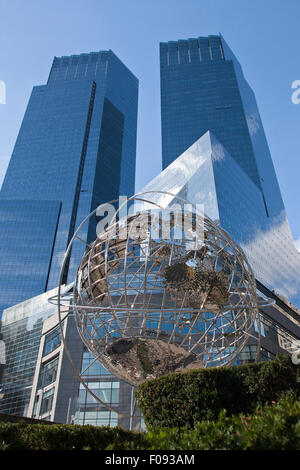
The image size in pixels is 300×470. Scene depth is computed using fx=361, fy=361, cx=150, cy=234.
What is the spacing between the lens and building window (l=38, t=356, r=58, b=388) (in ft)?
115

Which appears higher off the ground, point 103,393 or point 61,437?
point 103,393

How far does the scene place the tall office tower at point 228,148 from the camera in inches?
2376

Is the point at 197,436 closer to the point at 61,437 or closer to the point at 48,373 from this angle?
the point at 61,437

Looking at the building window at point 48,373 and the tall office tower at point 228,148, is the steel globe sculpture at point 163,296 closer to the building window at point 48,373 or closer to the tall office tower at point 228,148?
the building window at point 48,373

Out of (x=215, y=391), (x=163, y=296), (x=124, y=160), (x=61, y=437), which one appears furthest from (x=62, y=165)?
(x=61, y=437)

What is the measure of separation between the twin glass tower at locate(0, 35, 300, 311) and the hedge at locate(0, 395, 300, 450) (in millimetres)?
46474

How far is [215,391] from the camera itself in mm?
9148

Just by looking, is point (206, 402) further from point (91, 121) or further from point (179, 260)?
point (91, 121)

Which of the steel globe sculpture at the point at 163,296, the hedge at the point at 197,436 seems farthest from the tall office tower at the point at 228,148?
the hedge at the point at 197,436

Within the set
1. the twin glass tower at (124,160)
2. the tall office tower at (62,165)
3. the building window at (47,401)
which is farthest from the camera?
the tall office tower at (62,165)

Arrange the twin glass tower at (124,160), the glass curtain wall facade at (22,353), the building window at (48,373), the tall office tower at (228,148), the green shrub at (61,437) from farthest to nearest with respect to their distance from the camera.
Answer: the twin glass tower at (124,160), the tall office tower at (228,148), the glass curtain wall facade at (22,353), the building window at (48,373), the green shrub at (61,437)

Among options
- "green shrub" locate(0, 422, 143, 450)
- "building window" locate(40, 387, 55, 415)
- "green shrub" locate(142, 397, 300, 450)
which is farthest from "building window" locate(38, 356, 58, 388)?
"green shrub" locate(142, 397, 300, 450)

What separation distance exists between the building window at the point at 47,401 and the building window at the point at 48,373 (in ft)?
2.91

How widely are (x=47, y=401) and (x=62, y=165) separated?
80.9 meters
